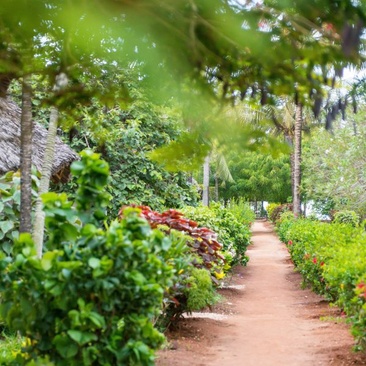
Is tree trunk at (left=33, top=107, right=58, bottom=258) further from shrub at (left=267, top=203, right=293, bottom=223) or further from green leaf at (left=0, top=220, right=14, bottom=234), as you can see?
shrub at (left=267, top=203, right=293, bottom=223)

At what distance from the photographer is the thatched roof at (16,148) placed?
1017 cm

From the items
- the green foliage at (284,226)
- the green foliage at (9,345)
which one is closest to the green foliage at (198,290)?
the green foliage at (9,345)

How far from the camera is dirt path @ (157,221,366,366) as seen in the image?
744cm

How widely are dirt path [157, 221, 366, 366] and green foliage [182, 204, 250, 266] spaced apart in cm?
111

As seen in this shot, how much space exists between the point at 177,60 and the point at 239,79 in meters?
0.39

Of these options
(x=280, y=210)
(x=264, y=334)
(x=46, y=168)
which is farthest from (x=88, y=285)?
(x=280, y=210)

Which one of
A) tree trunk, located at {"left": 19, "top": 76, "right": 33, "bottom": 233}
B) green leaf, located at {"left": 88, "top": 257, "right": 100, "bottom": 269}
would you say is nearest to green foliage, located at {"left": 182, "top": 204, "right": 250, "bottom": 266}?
tree trunk, located at {"left": 19, "top": 76, "right": 33, "bottom": 233}

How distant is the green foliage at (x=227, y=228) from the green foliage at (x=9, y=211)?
5544 millimetres

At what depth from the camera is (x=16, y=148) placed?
1049 centimetres

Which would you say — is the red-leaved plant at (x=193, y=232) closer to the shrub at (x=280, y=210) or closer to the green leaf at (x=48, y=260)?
the green leaf at (x=48, y=260)

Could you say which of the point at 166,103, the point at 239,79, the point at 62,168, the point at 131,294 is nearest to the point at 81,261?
the point at 131,294

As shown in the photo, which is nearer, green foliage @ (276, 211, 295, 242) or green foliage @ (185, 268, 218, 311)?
green foliage @ (185, 268, 218, 311)

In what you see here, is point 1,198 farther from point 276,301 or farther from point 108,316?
point 276,301

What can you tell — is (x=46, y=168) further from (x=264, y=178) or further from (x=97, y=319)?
(x=264, y=178)
